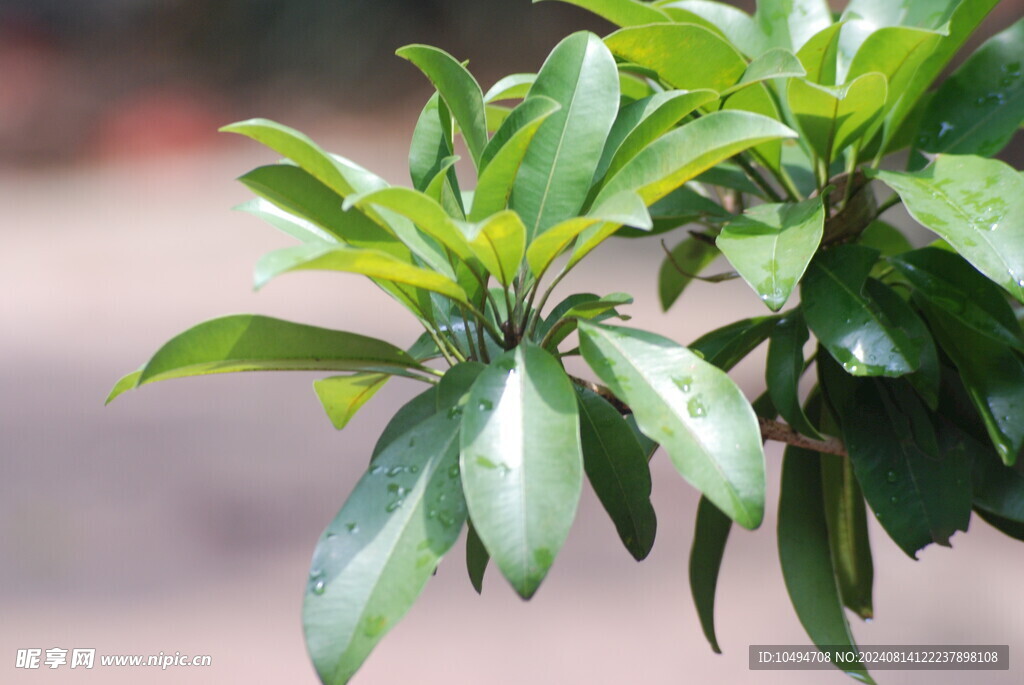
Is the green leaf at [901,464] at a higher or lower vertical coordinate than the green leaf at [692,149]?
lower

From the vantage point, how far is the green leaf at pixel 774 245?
562 millimetres

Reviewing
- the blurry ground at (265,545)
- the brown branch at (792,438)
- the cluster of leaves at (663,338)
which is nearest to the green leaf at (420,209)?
the cluster of leaves at (663,338)

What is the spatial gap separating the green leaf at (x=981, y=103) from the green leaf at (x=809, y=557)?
1.02 feet

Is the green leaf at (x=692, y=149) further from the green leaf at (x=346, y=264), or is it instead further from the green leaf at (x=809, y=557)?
the green leaf at (x=809, y=557)

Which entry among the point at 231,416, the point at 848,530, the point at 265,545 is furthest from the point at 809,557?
the point at 231,416

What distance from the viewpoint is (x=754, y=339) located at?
2.59 ft

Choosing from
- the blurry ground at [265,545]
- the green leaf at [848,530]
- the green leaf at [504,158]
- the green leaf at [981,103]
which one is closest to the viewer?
the green leaf at [504,158]

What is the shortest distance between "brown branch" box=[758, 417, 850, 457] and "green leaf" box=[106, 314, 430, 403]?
0.31 meters

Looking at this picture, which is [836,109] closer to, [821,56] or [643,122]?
[821,56]

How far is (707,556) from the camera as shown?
2.76ft

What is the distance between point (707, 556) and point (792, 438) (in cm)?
16

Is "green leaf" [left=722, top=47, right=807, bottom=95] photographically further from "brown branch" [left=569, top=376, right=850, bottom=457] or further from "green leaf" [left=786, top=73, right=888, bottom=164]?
"brown branch" [left=569, top=376, right=850, bottom=457]

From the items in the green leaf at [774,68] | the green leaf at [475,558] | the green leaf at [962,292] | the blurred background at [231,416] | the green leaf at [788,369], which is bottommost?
the blurred background at [231,416]

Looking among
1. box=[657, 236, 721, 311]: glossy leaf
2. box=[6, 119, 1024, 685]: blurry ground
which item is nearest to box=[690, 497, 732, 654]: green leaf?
box=[657, 236, 721, 311]: glossy leaf
